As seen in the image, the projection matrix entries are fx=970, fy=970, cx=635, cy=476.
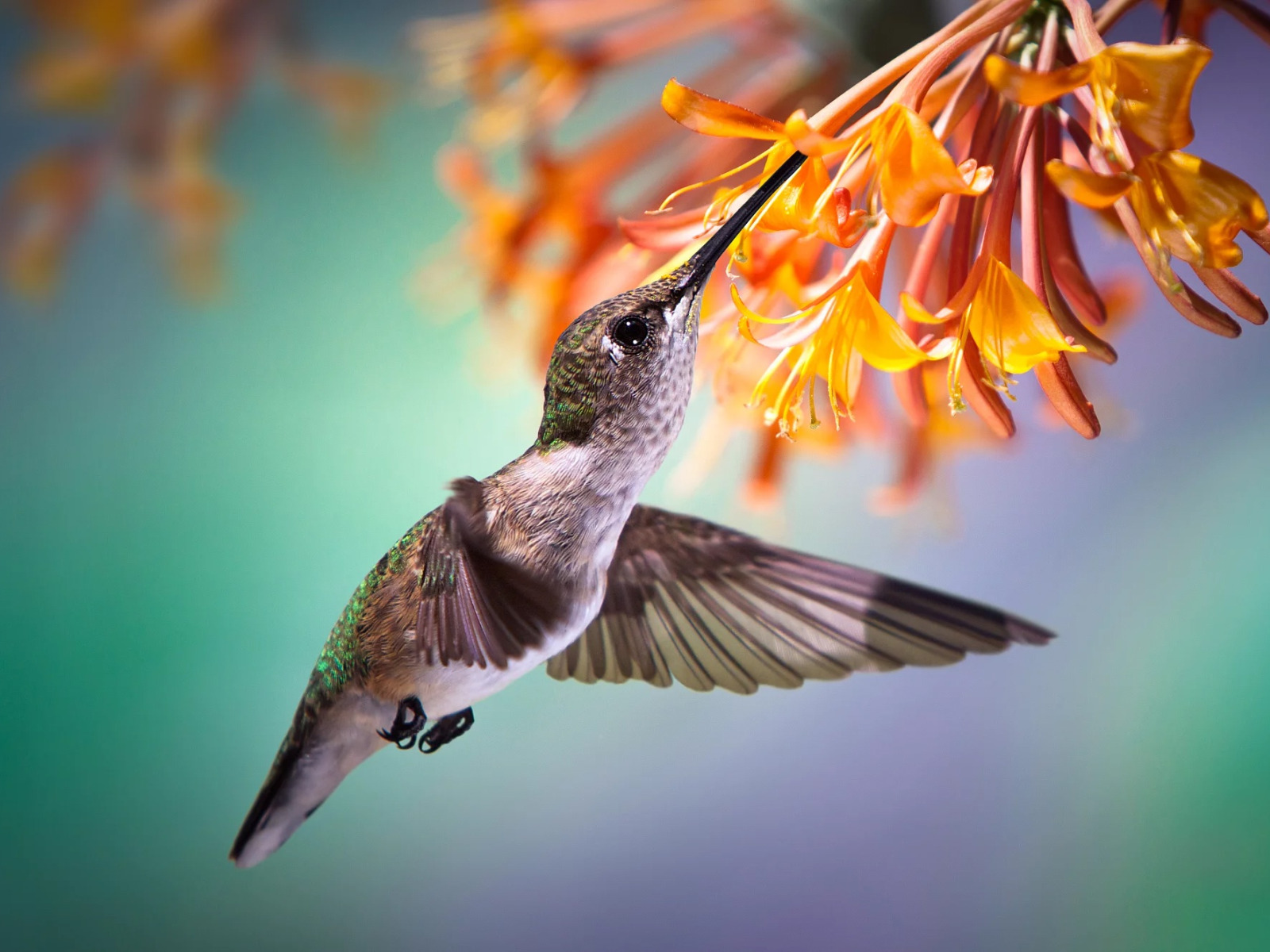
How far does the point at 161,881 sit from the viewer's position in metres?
0.75

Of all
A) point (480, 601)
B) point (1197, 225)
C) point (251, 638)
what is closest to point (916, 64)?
point (1197, 225)

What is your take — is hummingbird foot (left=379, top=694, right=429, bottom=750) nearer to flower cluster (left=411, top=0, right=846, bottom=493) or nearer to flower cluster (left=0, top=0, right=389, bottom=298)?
flower cluster (left=411, top=0, right=846, bottom=493)

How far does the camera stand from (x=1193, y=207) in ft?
1.29

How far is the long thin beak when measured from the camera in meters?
0.44

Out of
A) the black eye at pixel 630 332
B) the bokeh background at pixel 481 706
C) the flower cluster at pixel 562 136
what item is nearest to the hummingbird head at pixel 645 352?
the black eye at pixel 630 332

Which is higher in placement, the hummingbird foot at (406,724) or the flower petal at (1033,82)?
the flower petal at (1033,82)

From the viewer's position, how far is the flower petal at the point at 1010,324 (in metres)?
0.41

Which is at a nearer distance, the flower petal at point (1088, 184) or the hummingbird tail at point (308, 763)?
the flower petal at point (1088, 184)

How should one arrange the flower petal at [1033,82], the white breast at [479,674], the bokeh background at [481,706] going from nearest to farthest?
1. the flower petal at [1033,82]
2. the white breast at [479,674]
3. the bokeh background at [481,706]

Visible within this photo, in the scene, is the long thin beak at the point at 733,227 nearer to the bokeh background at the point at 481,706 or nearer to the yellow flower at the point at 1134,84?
the yellow flower at the point at 1134,84

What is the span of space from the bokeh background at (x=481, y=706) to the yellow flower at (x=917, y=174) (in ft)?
1.23

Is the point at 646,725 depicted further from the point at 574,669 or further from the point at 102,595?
the point at 102,595

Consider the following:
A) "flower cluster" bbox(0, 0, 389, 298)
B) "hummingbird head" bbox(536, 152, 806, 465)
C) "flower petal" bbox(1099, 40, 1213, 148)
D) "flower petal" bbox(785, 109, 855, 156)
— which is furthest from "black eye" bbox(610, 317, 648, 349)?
"flower cluster" bbox(0, 0, 389, 298)

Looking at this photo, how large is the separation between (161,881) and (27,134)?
608mm
